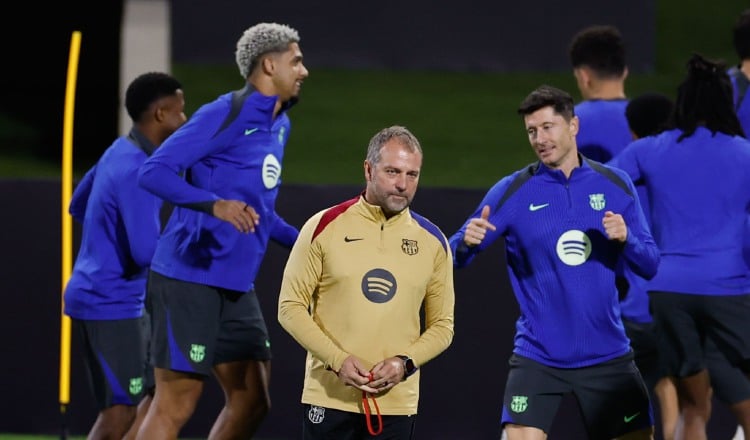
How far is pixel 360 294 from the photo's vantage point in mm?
5445

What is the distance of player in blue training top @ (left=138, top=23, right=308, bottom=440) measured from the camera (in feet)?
21.6

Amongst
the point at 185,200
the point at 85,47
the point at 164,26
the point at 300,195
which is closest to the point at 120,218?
the point at 185,200

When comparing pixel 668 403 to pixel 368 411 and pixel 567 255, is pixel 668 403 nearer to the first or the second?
pixel 567 255

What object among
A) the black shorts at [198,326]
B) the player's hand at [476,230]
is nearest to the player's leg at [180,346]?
the black shorts at [198,326]

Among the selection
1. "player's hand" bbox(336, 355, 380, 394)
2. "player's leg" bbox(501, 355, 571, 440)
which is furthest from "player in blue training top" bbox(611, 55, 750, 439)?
→ "player's hand" bbox(336, 355, 380, 394)

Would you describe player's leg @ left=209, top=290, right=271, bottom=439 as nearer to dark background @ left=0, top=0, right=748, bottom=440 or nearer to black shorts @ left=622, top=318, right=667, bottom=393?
dark background @ left=0, top=0, right=748, bottom=440

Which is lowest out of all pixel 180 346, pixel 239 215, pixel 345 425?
pixel 345 425

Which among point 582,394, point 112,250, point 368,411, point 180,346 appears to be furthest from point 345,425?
point 112,250

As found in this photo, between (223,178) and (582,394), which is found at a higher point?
(223,178)

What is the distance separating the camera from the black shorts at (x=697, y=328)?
671cm

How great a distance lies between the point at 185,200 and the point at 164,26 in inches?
275

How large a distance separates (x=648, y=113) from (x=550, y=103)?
1694mm

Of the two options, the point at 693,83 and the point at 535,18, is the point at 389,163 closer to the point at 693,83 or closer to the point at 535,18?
the point at 693,83

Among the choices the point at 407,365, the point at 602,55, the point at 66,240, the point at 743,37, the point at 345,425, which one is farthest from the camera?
the point at 66,240
